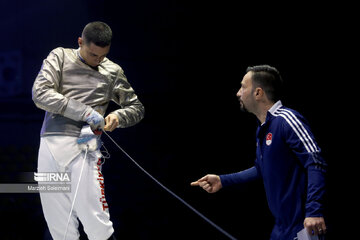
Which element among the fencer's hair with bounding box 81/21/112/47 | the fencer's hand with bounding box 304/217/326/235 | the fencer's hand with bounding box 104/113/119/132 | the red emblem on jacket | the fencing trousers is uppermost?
the fencer's hair with bounding box 81/21/112/47

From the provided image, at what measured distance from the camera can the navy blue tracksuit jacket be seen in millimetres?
1483

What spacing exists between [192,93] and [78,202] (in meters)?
1.59

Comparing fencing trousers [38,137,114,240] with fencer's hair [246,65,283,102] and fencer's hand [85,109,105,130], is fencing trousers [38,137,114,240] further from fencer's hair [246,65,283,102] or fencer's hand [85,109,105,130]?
fencer's hair [246,65,283,102]

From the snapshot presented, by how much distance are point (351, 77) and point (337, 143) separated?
1.41 ft

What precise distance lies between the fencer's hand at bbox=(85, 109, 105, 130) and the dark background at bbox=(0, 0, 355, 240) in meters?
1.39

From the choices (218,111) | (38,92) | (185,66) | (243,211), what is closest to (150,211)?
(243,211)

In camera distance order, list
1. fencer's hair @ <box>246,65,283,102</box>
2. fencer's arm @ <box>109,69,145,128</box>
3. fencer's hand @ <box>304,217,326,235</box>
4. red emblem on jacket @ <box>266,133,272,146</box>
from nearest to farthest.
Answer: fencer's hand @ <box>304,217,326,235</box>
red emblem on jacket @ <box>266,133,272,146</box>
fencer's hair @ <box>246,65,283,102</box>
fencer's arm @ <box>109,69,145,128</box>

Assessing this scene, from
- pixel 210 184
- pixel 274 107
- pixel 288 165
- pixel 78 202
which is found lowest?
pixel 78 202

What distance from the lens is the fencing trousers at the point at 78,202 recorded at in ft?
5.95

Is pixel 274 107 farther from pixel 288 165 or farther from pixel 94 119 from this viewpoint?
pixel 94 119

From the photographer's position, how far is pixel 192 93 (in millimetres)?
3219

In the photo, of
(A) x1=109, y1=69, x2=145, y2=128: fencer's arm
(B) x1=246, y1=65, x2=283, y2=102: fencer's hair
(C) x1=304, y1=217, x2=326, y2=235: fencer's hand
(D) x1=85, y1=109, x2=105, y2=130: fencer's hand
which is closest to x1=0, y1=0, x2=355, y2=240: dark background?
(B) x1=246, y1=65, x2=283, y2=102: fencer's hair

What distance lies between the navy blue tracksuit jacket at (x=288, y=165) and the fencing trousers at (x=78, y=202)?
72cm

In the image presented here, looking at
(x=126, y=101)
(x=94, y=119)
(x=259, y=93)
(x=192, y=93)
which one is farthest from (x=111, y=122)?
(x=192, y=93)
